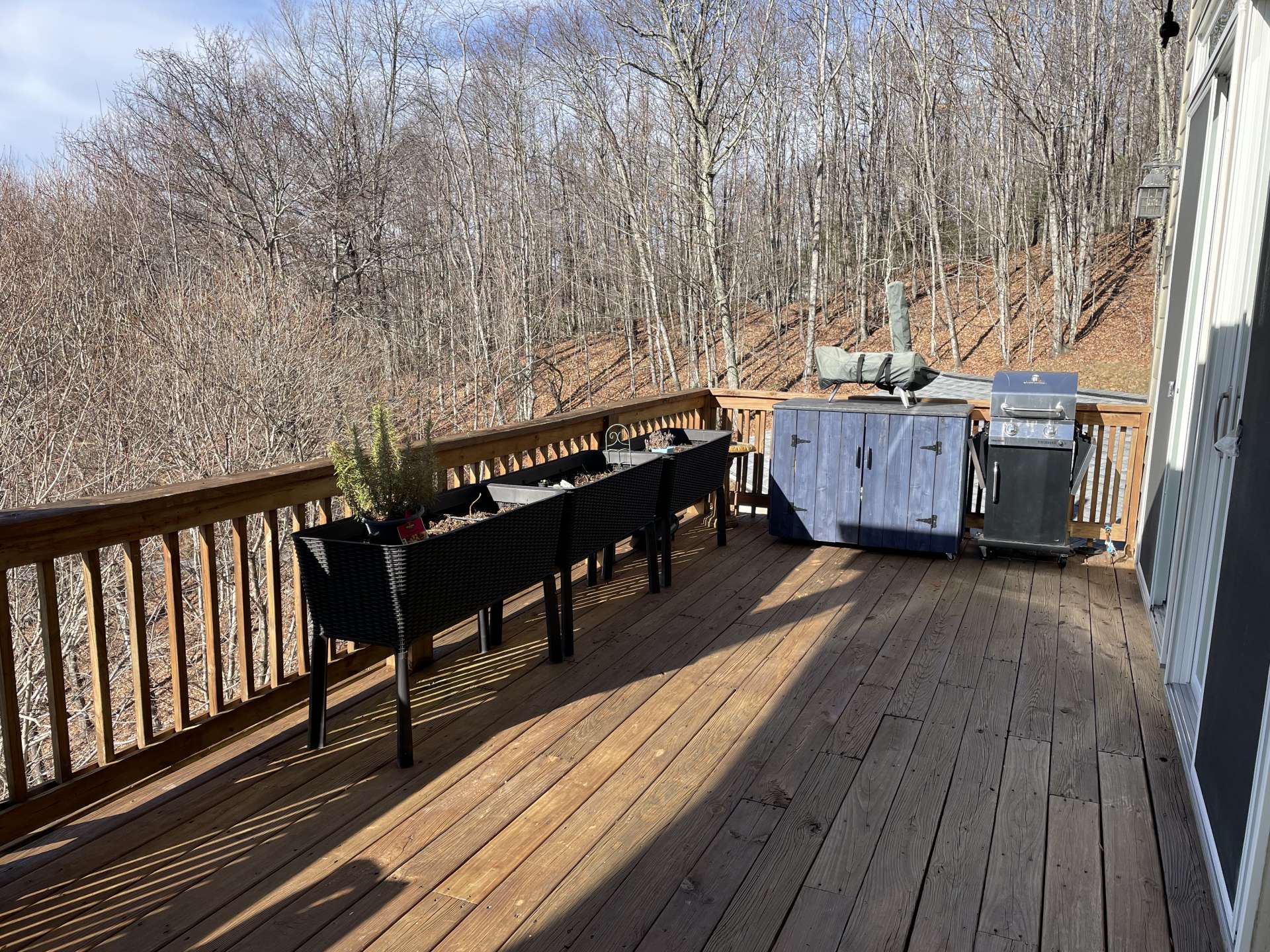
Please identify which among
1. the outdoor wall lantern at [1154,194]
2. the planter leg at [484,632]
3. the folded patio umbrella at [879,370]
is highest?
the outdoor wall lantern at [1154,194]

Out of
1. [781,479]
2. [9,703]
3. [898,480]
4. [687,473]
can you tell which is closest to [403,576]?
[9,703]

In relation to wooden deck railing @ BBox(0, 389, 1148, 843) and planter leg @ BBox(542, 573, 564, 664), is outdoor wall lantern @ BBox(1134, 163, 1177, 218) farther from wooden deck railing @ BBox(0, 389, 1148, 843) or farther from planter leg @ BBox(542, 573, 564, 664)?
planter leg @ BBox(542, 573, 564, 664)

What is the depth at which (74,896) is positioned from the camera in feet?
6.61

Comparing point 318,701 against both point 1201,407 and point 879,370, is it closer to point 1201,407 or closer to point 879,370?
point 1201,407

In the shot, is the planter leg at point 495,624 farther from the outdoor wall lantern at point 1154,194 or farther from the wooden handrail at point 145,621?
the outdoor wall lantern at point 1154,194

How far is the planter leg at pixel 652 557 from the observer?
4.30 metres

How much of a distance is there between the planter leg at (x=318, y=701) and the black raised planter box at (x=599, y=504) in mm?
979

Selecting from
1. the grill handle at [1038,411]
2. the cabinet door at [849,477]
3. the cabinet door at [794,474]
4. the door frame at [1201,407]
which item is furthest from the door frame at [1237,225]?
the cabinet door at [794,474]

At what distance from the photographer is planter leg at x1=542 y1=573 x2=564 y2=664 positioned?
135 inches

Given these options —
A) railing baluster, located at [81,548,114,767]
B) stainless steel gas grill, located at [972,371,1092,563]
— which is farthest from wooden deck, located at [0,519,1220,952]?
stainless steel gas grill, located at [972,371,1092,563]

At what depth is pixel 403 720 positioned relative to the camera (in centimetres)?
266

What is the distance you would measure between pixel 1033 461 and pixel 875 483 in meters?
0.83

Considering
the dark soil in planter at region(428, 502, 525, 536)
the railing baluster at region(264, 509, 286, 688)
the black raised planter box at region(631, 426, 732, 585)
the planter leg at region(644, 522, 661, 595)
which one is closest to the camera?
the railing baluster at region(264, 509, 286, 688)

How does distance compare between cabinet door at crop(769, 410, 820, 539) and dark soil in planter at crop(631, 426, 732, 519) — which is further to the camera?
cabinet door at crop(769, 410, 820, 539)
